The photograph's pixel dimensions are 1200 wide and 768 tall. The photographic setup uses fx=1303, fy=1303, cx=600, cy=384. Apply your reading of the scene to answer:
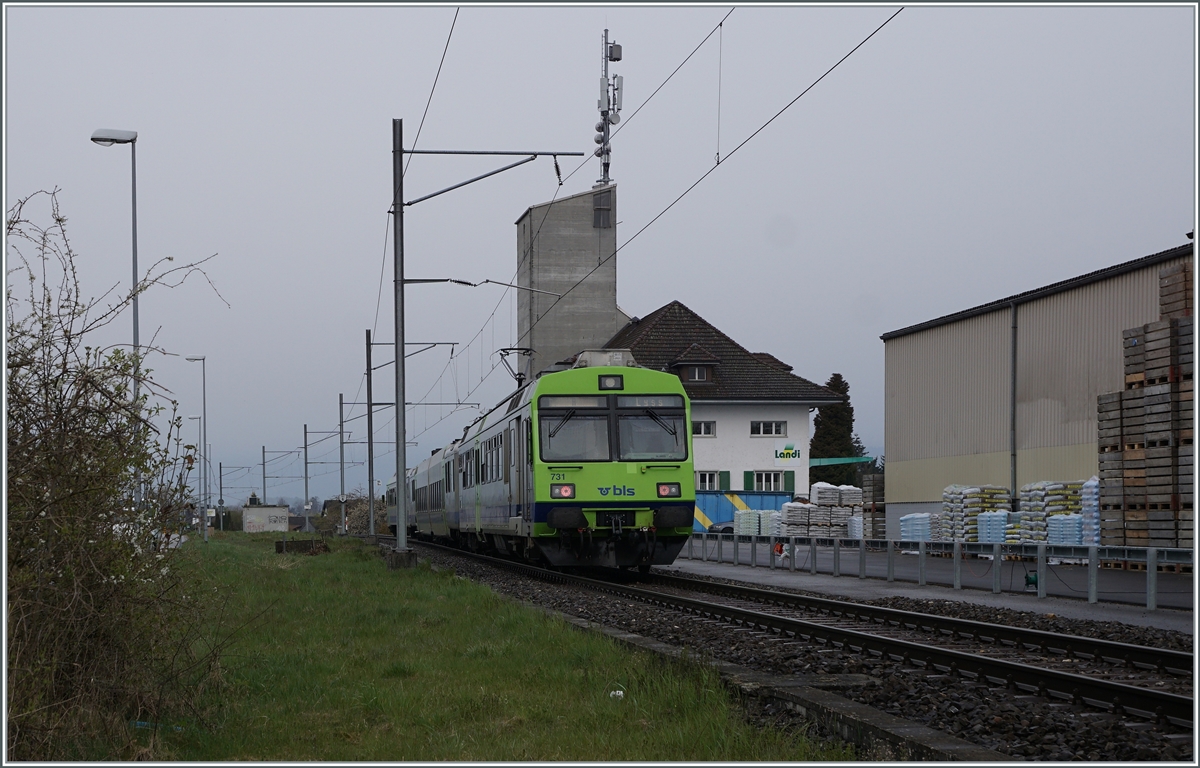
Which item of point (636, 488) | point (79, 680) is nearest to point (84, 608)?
point (79, 680)

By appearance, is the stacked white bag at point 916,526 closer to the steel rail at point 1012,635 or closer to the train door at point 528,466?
the train door at point 528,466

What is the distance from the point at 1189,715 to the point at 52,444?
6.34 m

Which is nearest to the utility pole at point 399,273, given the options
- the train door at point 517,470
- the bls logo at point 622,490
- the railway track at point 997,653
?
the train door at point 517,470

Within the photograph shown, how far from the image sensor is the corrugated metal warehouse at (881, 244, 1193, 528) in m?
29.5

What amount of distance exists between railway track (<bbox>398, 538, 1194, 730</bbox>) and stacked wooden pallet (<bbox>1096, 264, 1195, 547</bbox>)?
9044 mm

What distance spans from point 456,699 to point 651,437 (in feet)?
41.7

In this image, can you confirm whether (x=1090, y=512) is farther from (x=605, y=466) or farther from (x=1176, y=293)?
(x=605, y=466)

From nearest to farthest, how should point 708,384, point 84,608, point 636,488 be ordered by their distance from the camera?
1. point 84,608
2. point 636,488
3. point 708,384

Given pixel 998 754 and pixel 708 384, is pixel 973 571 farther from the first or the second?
pixel 708 384

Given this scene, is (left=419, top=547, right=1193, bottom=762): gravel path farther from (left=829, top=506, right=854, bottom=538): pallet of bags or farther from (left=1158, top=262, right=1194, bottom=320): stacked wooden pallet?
(left=829, top=506, right=854, bottom=538): pallet of bags

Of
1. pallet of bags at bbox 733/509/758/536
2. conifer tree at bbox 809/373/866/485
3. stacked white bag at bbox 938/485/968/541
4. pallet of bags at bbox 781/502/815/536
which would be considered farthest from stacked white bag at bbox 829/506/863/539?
conifer tree at bbox 809/373/866/485

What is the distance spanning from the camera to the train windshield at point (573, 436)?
20578 millimetres

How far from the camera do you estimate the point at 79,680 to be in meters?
6.68

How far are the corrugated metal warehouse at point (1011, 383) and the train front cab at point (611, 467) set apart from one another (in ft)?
39.0
